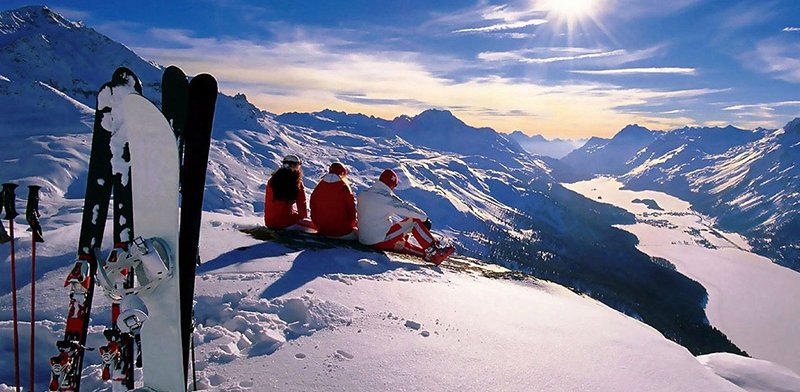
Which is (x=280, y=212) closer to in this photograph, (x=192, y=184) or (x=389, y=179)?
(x=389, y=179)

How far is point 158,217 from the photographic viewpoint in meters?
3.14

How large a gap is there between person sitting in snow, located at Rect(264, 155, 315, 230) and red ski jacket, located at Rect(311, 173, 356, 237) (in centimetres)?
40

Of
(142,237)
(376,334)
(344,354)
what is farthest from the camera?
(376,334)

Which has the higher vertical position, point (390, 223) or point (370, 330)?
point (390, 223)

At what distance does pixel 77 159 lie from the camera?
11612 cm

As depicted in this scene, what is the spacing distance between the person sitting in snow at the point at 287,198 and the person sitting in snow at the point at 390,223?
1.40m

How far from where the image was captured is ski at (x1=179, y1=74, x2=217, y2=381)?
3543mm

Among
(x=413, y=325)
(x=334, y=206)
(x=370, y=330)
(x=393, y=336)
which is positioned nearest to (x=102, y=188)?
(x=370, y=330)

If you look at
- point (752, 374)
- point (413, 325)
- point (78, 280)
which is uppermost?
point (78, 280)

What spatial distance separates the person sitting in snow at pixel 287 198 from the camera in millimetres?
10016

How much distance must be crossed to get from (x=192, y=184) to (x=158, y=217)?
1.96 ft

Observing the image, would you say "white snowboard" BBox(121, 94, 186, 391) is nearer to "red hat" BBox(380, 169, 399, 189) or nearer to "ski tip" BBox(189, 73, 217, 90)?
"ski tip" BBox(189, 73, 217, 90)

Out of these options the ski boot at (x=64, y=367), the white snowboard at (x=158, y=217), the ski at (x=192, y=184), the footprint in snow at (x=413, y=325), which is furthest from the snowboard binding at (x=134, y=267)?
the footprint in snow at (x=413, y=325)

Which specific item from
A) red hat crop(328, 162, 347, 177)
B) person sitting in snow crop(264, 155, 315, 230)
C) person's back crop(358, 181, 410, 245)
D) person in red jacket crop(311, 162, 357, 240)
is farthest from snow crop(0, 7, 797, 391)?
red hat crop(328, 162, 347, 177)
